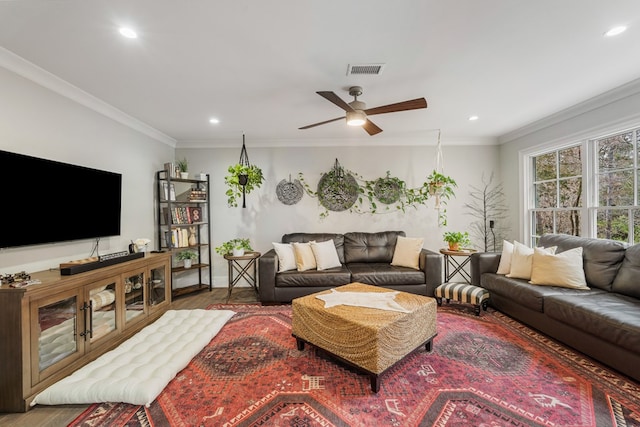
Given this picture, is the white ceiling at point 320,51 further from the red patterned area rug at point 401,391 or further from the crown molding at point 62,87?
the red patterned area rug at point 401,391

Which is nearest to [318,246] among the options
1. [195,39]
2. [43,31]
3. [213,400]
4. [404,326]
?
[404,326]

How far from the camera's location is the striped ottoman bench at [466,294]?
320 cm

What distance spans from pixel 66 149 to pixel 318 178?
315 centimetres

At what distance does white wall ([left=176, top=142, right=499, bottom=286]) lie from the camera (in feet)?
15.2

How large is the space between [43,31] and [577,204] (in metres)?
5.42

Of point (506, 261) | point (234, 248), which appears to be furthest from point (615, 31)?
point (234, 248)

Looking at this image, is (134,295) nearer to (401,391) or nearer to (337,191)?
(401,391)

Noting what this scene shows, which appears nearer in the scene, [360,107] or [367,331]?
[367,331]

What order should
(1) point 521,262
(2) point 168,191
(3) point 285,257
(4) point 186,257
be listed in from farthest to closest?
(4) point 186,257 < (2) point 168,191 < (3) point 285,257 < (1) point 521,262

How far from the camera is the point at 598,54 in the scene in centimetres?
216

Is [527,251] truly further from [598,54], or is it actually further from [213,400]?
[213,400]

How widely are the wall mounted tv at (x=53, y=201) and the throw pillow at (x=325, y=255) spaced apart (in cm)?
241

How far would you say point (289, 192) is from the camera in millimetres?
4617

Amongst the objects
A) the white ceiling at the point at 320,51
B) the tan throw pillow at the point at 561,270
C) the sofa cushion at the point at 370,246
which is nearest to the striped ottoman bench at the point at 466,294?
the tan throw pillow at the point at 561,270
